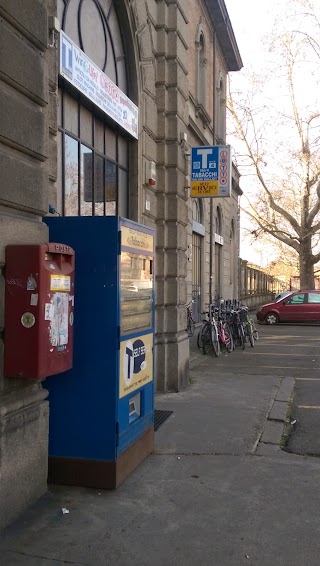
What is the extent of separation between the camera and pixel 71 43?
5.84 meters

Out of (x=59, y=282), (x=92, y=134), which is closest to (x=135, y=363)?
(x=59, y=282)

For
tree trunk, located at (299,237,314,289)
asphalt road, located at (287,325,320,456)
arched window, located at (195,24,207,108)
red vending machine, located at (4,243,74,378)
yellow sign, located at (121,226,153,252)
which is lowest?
asphalt road, located at (287,325,320,456)

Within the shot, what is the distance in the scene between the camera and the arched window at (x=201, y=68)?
15.1 m

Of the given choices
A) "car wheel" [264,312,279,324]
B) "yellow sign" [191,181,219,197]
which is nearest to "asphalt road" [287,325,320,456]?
"yellow sign" [191,181,219,197]

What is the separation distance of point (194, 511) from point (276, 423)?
2.81m

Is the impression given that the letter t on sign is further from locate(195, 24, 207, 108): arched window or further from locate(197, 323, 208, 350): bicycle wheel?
locate(195, 24, 207, 108): arched window

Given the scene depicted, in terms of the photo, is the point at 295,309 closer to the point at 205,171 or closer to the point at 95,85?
the point at 205,171

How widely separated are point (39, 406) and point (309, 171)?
2912 centimetres

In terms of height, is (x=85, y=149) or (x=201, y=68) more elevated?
(x=201, y=68)

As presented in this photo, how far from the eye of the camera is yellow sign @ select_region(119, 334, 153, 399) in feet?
14.3

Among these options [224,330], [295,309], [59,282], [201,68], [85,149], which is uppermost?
[201,68]

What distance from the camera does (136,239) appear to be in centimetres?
461

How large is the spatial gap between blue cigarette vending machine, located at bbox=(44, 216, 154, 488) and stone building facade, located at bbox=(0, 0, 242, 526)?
25 cm

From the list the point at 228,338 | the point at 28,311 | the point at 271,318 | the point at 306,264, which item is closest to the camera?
the point at 28,311
